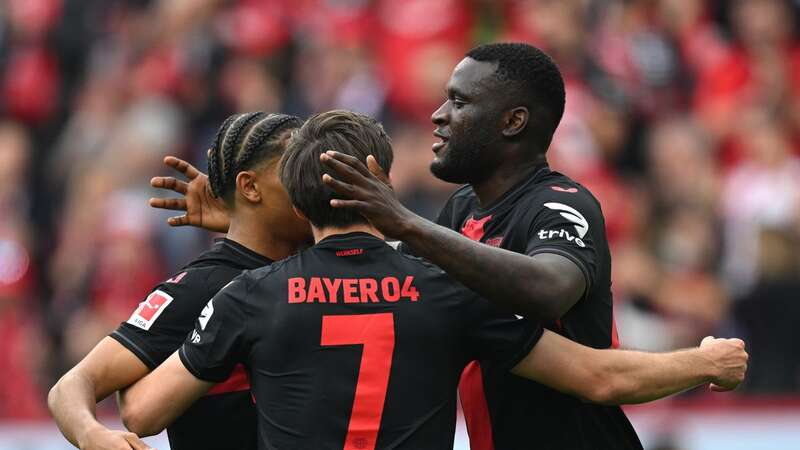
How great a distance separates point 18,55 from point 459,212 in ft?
23.2

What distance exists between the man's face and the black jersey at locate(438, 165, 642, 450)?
0.71ft

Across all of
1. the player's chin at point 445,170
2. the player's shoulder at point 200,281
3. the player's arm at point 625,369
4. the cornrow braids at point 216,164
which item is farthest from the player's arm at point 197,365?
the player's chin at point 445,170

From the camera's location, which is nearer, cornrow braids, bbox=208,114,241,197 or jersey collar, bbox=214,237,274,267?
jersey collar, bbox=214,237,274,267

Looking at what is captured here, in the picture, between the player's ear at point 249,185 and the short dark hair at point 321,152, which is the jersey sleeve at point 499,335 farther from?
the player's ear at point 249,185

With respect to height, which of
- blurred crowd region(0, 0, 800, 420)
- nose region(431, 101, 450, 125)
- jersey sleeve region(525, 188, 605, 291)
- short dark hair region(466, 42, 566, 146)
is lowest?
blurred crowd region(0, 0, 800, 420)

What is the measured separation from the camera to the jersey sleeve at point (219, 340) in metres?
3.71

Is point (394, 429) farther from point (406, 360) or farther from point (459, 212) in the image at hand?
point (459, 212)

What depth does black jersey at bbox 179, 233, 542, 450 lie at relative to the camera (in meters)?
3.66

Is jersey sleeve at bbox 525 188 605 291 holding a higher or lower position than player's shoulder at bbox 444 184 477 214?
higher

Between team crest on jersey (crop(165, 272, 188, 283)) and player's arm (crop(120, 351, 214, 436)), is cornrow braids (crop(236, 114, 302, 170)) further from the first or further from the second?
player's arm (crop(120, 351, 214, 436))

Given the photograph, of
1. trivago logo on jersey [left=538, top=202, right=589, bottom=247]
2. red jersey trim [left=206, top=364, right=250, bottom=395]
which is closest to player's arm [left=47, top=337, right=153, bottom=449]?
red jersey trim [left=206, top=364, right=250, bottom=395]

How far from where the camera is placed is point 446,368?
3.75 meters

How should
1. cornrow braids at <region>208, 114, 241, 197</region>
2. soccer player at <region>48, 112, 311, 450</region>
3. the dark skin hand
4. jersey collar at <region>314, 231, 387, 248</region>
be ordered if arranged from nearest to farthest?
the dark skin hand, jersey collar at <region>314, 231, 387, 248</region>, soccer player at <region>48, 112, 311, 450</region>, cornrow braids at <region>208, 114, 241, 197</region>

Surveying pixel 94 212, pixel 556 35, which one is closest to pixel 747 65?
pixel 556 35
